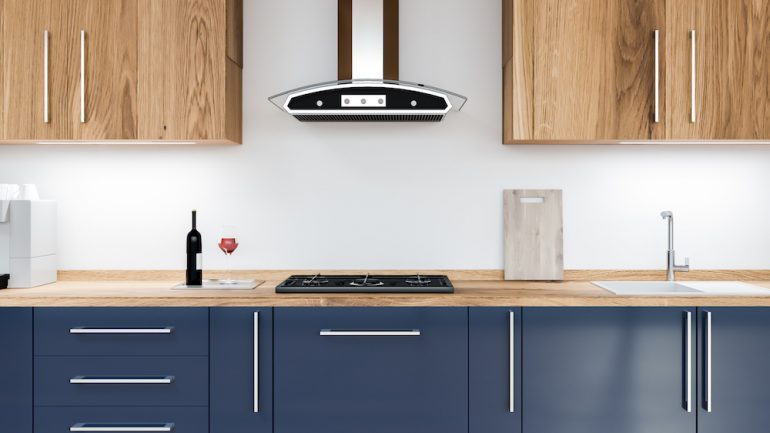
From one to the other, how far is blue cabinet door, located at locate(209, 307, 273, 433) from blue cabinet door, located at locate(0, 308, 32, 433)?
0.72 meters

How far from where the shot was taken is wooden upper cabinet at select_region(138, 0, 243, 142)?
233 centimetres

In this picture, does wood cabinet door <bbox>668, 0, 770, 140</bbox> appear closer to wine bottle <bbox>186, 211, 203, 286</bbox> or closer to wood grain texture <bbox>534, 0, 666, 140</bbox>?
wood grain texture <bbox>534, 0, 666, 140</bbox>

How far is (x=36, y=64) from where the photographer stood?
2.33 m

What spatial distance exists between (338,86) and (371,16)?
48 centimetres

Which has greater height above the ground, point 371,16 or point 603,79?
point 371,16

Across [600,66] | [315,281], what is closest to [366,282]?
[315,281]

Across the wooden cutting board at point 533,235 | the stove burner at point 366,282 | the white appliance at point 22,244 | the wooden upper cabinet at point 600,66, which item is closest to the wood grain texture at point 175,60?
the white appliance at point 22,244

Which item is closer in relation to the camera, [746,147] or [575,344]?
[575,344]

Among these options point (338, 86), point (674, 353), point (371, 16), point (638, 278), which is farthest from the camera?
point (638, 278)

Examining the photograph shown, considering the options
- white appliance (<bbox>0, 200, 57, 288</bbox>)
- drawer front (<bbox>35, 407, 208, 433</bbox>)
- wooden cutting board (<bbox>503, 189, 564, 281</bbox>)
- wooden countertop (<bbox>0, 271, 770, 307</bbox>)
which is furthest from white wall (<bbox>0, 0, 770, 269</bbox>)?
drawer front (<bbox>35, 407, 208, 433</bbox>)

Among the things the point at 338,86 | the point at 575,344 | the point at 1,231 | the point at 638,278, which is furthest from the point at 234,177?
the point at 638,278

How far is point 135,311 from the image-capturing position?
2.09m

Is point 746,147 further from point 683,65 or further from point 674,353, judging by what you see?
point 674,353

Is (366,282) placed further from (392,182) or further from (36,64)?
(36,64)
